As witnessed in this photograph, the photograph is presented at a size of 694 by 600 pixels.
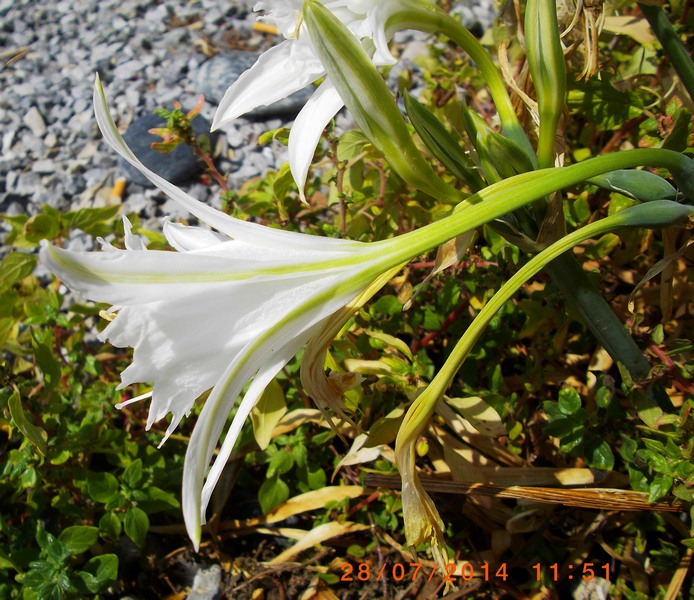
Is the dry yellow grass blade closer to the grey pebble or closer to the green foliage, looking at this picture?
the green foliage

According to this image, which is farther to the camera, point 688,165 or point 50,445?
point 50,445

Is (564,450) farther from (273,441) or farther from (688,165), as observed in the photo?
(273,441)

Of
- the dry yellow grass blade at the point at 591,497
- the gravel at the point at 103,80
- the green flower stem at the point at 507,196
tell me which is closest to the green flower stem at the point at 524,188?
the green flower stem at the point at 507,196

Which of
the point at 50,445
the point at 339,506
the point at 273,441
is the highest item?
the point at 50,445

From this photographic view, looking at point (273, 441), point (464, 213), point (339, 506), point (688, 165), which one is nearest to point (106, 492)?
point (273, 441)

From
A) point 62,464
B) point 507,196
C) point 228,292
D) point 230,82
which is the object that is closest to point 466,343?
point 507,196

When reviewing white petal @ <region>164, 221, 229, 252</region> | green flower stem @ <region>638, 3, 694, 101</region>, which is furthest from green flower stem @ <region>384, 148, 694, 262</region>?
green flower stem @ <region>638, 3, 694, 101</region>

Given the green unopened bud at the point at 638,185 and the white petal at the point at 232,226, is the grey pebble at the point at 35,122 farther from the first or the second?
the green unopened bud at the point at 638,185

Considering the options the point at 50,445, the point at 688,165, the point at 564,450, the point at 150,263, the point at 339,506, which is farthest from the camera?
the point at 339,506
